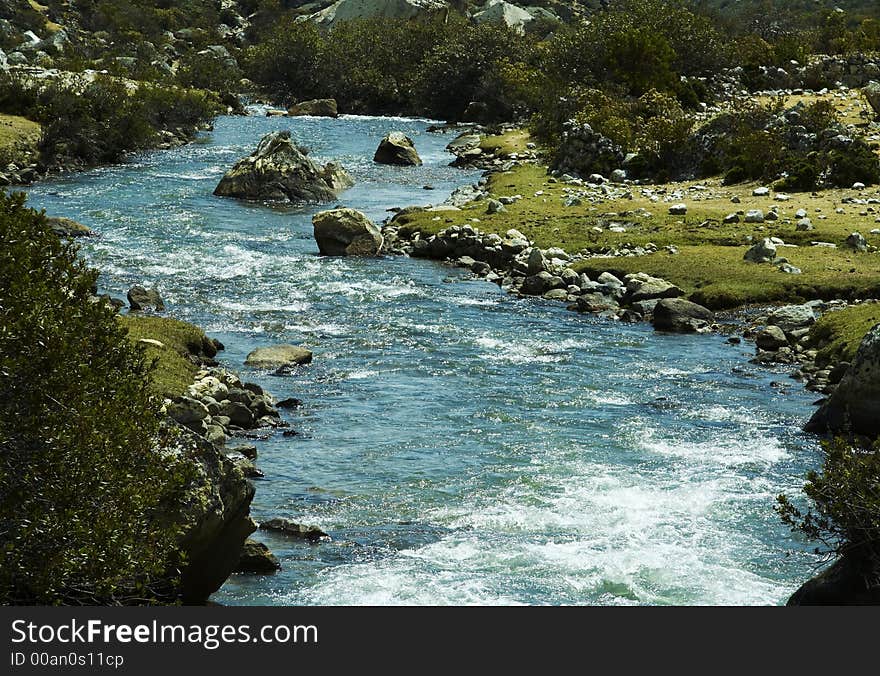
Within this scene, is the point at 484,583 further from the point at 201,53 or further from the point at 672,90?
the point at 201,53

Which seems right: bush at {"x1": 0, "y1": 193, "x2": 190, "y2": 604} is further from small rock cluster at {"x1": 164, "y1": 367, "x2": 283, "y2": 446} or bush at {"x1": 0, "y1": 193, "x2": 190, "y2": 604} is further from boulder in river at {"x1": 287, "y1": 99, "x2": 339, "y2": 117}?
boulder in river at {"x1": 287, "y1": 99, "x2": 339, "y2": 117}

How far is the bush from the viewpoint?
11.0 metres

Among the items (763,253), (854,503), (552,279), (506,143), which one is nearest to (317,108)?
(506,143)

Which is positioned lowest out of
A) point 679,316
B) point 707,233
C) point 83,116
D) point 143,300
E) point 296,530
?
point 296,530

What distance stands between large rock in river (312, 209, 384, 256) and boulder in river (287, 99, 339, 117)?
6384cm

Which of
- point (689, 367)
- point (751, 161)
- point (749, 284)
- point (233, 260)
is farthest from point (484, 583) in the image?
A: point (751, 161)

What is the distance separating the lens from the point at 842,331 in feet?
95.5

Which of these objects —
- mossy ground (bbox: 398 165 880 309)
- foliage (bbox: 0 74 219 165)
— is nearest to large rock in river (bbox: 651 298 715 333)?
mossy ground (bbox: 398 165 880 309)

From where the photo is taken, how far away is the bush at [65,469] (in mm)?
11008

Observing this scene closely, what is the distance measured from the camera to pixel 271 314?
3288 cm

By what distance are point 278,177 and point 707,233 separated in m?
22.5

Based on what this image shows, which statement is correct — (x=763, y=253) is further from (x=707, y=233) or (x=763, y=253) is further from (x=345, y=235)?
(x=345, y=235)

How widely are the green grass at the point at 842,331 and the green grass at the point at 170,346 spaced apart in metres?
16.2

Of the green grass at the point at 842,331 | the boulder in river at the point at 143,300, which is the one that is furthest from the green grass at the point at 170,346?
the green grass at the point at 842,331
